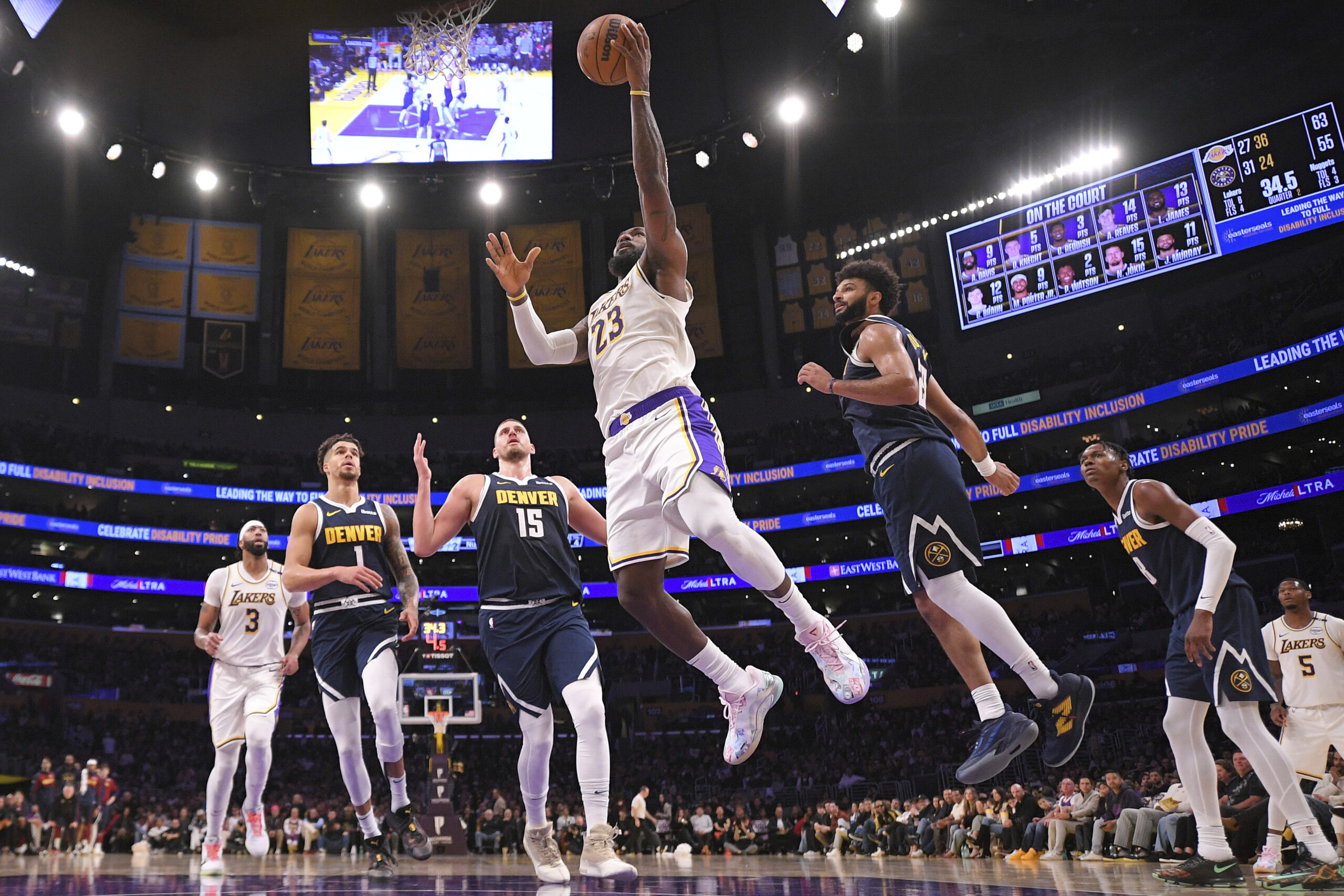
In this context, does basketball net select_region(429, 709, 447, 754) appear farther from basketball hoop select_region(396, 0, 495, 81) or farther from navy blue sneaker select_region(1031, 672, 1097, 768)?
basketball hoop select_region(396, 0, 495, 81)

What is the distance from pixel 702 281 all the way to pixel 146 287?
20139mm

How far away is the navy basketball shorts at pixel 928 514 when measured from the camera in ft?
15.7

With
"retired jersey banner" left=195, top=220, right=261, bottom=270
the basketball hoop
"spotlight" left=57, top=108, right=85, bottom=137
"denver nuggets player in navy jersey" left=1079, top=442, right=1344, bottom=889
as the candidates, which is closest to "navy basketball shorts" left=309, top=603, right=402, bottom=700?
"denver nuggets player in navy jersey" left=1079, top=442, right=1344, bottom=889

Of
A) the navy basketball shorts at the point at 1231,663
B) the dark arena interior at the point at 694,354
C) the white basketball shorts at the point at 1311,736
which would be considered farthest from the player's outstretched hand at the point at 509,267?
the dark arena interior at the point at 694,354

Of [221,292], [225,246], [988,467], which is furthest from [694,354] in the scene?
[225,246]

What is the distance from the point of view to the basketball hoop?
27.2m

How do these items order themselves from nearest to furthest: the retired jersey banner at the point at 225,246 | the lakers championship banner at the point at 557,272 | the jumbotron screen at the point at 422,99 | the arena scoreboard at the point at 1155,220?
1. the arena scoreboard at the point at 1155,220
2. the jumbotron screen at the point at 422,99
3. the lakers championship banner at the point at 557,272
4. the retired jersey banner at the point at 225,246

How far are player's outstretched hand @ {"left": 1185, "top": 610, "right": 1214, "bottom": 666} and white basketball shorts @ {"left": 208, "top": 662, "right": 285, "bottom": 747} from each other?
6937mm

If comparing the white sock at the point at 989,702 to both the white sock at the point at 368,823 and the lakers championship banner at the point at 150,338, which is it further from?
the lakers championship banner at the point at 150,338

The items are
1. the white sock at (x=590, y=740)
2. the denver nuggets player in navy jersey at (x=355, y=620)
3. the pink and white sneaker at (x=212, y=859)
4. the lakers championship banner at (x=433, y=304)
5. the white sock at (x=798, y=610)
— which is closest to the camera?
the white sock at (x=798, y=610)

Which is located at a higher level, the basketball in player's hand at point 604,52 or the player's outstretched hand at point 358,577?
the basketball in player's hand at point 604,52

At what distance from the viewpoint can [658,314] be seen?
5.14 meters

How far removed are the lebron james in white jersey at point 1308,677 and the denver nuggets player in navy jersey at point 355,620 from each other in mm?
6511

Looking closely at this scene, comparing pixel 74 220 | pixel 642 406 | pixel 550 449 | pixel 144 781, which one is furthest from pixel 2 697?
pixel 642 406
